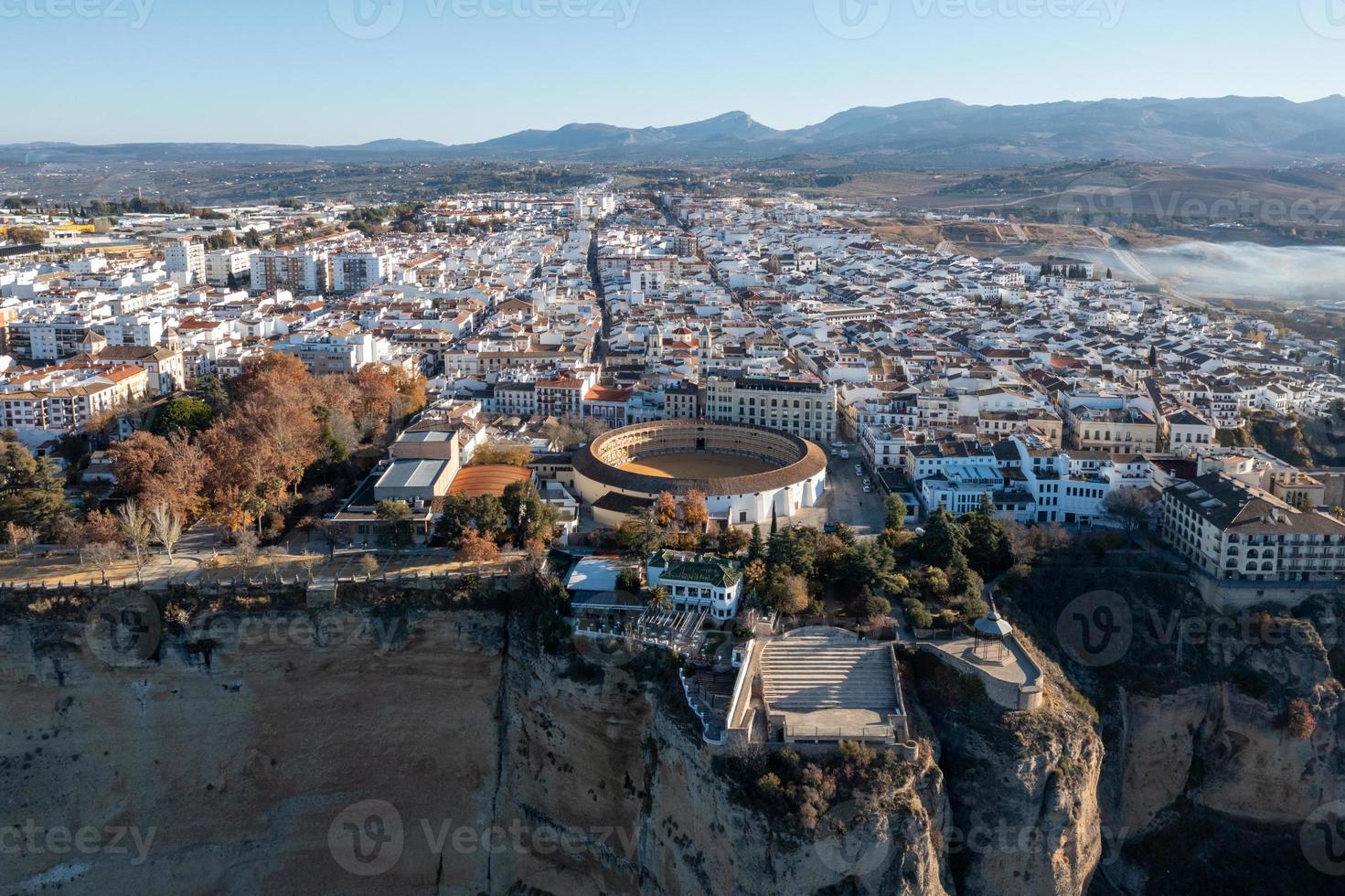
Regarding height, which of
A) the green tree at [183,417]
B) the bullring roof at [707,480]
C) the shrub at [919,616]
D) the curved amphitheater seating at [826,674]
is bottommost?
the curved amphitheater seating at [826,674]

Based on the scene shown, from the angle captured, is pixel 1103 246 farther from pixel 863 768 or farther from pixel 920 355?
pixel 863 768

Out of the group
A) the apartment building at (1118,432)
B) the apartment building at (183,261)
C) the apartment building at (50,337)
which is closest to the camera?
the apartment building at (1118,432)

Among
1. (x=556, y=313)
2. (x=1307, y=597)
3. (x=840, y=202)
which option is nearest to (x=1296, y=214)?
(x=840, y=202)

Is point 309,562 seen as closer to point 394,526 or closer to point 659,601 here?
point 394,526

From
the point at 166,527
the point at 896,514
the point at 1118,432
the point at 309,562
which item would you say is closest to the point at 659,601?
the point at 896,514

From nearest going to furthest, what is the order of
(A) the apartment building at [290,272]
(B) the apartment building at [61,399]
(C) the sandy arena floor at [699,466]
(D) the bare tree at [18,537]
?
(D) the bare tree at [18,537]
(C) the sandy arena floor at [699,466]
(B) the apartment building at [61,399]
(A) the apartment building at [290,272]

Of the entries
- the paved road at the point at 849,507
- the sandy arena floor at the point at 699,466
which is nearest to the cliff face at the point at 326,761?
the paved road at the point at 849,507

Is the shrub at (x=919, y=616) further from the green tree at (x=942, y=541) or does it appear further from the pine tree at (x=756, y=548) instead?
the pine tree at (x=756, y=548)
